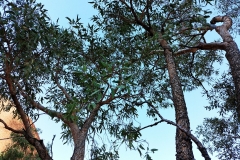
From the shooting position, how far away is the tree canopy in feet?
9.59

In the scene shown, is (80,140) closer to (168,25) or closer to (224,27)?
(168,25)

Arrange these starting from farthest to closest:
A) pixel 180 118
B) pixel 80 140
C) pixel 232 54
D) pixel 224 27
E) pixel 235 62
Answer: pixel 224 27 < pixel 80 140 < pixel 232 54 < pixel 235 62 < pixel 180 118

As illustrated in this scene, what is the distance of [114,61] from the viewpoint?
2.71 meters

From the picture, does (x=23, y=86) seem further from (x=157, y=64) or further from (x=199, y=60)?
(x=199, y=60)

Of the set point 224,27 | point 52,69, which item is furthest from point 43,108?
point 224,27

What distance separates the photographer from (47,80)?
423 centimetres

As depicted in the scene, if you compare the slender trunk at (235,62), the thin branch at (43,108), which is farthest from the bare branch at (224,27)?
the thin branch at (43,108)

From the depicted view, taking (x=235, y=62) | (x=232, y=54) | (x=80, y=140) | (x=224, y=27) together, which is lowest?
(x=80, y=140)

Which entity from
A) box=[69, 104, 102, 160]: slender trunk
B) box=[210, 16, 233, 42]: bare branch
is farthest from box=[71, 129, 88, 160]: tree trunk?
box=[210, 16, 233, 42]: bare branch

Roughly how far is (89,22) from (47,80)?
1092 millimetres

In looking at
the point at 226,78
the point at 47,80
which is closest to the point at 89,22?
the point at 47,80

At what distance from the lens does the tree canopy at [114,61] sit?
2.92 metres

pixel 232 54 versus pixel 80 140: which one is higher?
pixel 232 54

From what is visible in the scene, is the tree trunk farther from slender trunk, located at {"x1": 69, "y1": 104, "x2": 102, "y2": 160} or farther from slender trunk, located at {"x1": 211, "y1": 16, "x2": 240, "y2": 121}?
slender trunk, located at {"x1": 211, "y1": 16, "x2": 240, "y2": 121}
